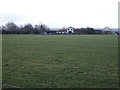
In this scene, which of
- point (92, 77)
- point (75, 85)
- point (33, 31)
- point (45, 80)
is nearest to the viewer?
point (75, 85)

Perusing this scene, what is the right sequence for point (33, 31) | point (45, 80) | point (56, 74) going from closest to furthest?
point (45, 80) < point (56, 74) < point (33, 31)

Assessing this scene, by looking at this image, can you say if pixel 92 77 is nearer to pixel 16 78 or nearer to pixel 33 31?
pixel 16 78

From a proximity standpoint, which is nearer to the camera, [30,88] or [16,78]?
[30,88]

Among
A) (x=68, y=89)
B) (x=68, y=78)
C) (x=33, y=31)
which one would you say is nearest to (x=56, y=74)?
(x=68, y=78)

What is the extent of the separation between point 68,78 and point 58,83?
929 mm

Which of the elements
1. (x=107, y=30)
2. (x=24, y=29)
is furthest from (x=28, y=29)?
(x=107, y=30)

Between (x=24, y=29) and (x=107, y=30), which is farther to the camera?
A: (x=107, y=30)

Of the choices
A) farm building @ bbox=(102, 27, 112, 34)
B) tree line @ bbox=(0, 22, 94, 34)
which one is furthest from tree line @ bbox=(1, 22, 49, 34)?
farm building @ bbox=(102, 27, 112, 34)

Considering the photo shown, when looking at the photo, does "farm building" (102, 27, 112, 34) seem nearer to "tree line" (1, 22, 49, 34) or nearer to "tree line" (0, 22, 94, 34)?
"tree line" (0, 22, 94, 34)

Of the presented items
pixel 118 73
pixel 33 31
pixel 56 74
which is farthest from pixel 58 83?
pixel 33 31

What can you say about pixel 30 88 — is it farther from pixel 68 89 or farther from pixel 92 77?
pixel 92 77

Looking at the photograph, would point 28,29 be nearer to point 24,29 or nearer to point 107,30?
point 24,29

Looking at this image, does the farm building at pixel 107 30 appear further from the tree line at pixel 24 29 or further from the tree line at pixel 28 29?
the tree line at pixel 24 29

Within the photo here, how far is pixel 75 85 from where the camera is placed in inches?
291
